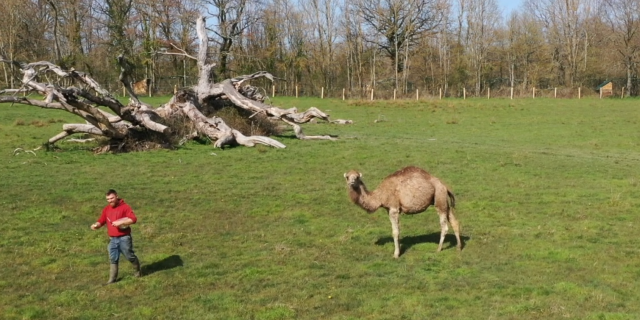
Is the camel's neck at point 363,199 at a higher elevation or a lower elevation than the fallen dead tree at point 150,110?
lower

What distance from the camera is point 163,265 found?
37.5ft

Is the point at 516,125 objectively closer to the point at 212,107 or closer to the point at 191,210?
the point at 212,107

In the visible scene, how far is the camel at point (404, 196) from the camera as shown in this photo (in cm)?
1164

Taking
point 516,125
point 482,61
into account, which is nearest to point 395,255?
point 516,125

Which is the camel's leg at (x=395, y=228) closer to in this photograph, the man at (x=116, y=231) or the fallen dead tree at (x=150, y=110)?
the man at (x=116, y=231)

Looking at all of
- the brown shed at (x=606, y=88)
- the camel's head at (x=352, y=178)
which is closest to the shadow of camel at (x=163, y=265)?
the camel's head at (x=352, y=178)

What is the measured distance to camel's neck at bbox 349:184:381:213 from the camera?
38.8ft

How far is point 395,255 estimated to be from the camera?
11.7 meters

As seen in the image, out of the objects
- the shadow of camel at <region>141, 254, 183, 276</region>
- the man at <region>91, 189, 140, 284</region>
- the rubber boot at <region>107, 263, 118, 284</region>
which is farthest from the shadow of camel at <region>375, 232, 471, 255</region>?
the rubber boot at <region>107, 263, 118, 284</region>

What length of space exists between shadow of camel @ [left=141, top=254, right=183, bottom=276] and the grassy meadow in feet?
0.21

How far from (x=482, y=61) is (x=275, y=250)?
7345 cm

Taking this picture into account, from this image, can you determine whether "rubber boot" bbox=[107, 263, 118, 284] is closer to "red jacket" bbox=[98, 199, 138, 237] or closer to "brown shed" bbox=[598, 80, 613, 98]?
"red jacket" bbox=[98, 199, 138, 237]

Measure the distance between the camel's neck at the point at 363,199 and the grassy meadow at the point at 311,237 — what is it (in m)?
0.96

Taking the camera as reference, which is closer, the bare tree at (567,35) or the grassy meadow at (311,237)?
the grassy meadow at (311,237)
